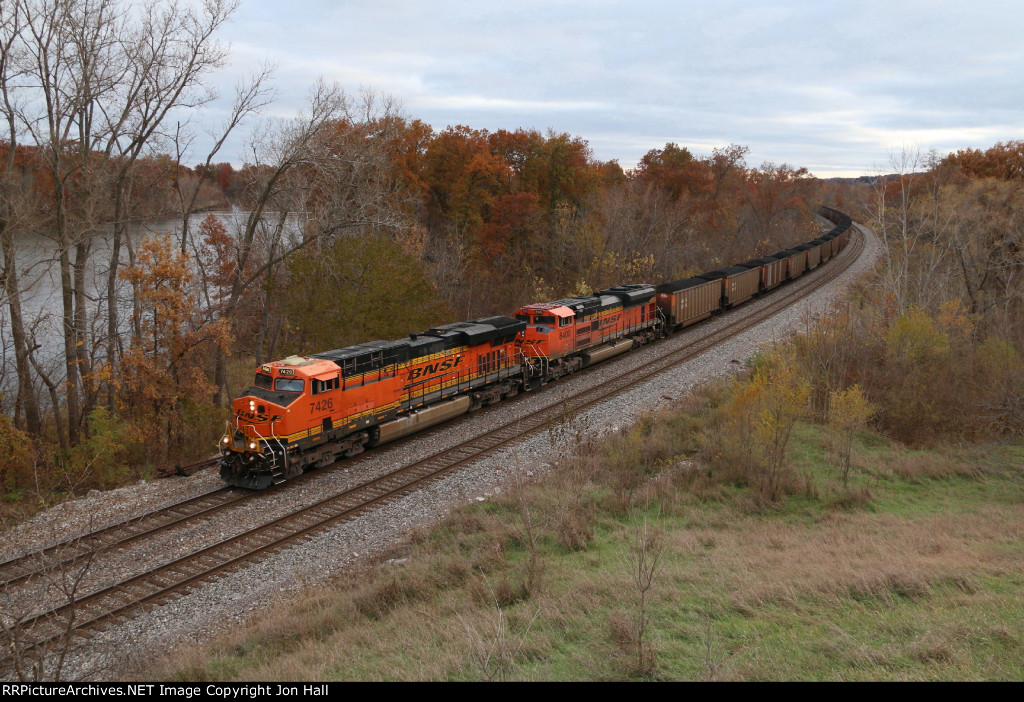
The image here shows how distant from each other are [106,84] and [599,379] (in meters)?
20.7

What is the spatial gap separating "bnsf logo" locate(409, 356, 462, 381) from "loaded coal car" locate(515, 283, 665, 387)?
394cm

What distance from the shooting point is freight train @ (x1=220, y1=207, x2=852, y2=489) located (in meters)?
16.5

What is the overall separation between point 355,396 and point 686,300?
69.6ft

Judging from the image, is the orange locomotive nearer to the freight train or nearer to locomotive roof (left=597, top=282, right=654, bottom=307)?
the freight train

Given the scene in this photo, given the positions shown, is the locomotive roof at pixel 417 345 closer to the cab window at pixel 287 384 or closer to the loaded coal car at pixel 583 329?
the loaded coal car at pixel 583 329

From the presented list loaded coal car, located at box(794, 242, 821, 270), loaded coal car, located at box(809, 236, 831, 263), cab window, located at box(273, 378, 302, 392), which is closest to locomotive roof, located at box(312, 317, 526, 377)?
cab window, located at box(273, 378, 302, 392)

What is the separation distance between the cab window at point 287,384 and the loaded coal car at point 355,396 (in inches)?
1.0

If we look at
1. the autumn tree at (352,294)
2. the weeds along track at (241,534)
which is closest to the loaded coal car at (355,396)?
the weeds along track at (241,534)

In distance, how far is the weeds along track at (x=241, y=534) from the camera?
1120cm

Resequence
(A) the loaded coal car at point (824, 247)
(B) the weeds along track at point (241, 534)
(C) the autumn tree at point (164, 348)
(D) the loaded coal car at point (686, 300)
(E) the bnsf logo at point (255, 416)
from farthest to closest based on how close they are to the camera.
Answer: (A) the loaded coal car at point (824, 247) → (D) the loaded coal car at point (686, 300) → (C) the autumn tree at point (164, 348) → (E) the bnsf logo at point (255, 416) → (B) the weeds along track at point (241, 534)

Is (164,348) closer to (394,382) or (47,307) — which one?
(394,382)

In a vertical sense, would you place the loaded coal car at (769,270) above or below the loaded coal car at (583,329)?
above

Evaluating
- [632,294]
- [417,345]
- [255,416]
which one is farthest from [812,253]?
[255,416]
